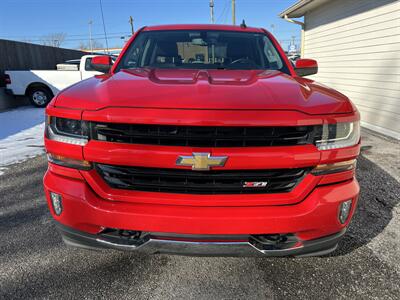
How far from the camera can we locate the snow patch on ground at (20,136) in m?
4.90

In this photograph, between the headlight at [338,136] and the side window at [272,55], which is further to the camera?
the side window at [272,55]

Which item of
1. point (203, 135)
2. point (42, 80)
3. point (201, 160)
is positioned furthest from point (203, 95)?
point (42, 80)

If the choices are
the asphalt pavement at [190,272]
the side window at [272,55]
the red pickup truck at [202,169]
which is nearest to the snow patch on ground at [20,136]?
the asphalt pavement at [190,272]

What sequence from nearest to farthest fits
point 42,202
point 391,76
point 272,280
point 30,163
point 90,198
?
point 90,198, point 272,280, point 42,202, point 30,163, point 391,76

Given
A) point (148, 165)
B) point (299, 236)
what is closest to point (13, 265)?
point (148, 165)

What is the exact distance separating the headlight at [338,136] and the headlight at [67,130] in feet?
4.29

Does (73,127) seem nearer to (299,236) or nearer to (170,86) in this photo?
(170,86)

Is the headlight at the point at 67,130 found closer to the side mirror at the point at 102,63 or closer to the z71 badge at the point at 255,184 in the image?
the z71 badge at the point at 255,184

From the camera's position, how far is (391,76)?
6.21 m

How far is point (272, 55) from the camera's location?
3059mm

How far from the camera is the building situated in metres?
6.20

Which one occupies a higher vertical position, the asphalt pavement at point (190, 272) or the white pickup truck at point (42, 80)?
the white pickup truck at point (42, 80)

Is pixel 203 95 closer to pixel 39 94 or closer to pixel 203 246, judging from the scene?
pixel 203 246

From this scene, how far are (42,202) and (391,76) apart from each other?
6.79 meters
